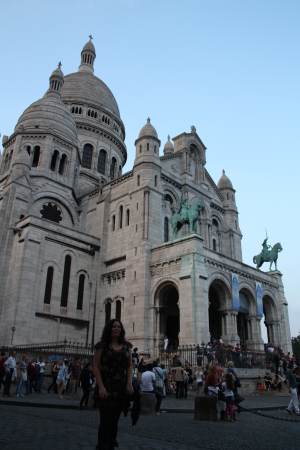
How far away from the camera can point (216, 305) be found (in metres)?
32.7

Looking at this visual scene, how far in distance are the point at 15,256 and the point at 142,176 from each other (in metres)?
12.0

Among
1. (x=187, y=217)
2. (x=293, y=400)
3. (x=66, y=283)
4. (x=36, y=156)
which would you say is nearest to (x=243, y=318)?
(x=187, y=217)

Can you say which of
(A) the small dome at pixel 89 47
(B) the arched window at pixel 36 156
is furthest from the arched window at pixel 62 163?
(A) the small dome at pixel 89 47

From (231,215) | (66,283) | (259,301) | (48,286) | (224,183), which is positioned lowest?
(259,301)

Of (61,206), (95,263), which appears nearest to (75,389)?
(95,263)

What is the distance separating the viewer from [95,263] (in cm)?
3497

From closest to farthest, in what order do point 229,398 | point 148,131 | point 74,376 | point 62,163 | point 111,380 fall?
point 111,380, point 229,398, point 74,376, point 148,131, point 62,163

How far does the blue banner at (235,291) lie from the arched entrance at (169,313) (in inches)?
172

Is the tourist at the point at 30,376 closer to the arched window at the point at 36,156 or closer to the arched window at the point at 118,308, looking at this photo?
the arched window at the point at 118,308

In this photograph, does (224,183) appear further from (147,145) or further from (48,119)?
(48,119)

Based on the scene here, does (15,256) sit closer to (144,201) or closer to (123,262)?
(123,262)

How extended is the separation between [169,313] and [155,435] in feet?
77.8

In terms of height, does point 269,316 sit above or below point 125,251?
below

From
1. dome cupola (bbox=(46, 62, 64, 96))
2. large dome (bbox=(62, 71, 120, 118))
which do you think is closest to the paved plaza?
dome cupola (bbox=(46, 62, 64, 96))
